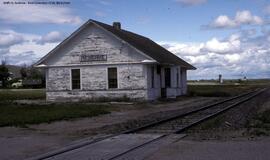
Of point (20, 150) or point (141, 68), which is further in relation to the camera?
point (141, 68)

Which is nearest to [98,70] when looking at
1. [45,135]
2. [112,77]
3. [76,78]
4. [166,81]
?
[112,77]

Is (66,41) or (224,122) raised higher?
(66,41)

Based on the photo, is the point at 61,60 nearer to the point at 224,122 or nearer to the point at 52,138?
the point at 224,122

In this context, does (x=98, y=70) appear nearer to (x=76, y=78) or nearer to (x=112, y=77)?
(x=112, y=77)

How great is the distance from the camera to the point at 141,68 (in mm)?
34312

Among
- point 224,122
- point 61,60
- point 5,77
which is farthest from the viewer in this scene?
point 5,77

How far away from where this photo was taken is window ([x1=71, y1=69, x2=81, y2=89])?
36125 millimetres

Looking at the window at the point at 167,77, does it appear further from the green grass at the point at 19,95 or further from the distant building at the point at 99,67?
the green grass at the point at 19,95

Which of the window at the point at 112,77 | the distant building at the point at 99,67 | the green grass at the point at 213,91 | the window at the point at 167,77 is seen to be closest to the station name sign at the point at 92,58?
the distant building at the point at 99,67

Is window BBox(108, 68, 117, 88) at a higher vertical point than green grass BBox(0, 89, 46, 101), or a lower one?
higher

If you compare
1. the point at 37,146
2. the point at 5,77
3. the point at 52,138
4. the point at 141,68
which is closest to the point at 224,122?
the point at 52,138

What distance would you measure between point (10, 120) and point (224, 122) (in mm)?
8271

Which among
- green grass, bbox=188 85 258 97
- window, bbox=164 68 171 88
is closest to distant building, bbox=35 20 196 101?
window, bbox=164 68 171 88

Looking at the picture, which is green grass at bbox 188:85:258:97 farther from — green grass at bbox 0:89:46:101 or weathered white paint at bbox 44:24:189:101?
green grass at bbox 0:89:46:101
